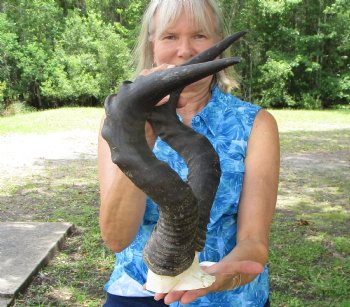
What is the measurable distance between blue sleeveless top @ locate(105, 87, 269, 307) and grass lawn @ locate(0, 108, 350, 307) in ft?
6.31

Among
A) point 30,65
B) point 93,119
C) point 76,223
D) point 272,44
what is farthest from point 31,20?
point 76,223

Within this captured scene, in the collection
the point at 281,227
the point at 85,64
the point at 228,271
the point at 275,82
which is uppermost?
the point at 228,271

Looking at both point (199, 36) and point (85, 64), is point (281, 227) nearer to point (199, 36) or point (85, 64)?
point (199, 36)

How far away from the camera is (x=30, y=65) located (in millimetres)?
25094

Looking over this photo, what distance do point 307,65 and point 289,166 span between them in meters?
18.4

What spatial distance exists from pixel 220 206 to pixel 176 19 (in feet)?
2.47

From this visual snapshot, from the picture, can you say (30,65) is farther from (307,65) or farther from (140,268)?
(140,268)

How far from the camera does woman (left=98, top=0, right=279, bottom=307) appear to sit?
2047 mm

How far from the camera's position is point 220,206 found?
2.15 metres

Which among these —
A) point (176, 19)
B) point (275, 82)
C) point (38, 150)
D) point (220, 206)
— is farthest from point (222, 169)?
point (275, 82)

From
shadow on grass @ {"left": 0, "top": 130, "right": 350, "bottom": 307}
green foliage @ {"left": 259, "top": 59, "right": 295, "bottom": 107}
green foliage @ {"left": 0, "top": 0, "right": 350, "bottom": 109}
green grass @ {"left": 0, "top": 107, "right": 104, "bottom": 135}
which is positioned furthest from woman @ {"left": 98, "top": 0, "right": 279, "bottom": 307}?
green foliage @ {"left": 259, "top": 59, "right": 295, "bottom": 107}

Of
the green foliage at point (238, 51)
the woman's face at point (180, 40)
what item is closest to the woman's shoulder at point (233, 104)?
the woman's face at point (180, 40)

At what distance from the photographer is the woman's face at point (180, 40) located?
2.07 m

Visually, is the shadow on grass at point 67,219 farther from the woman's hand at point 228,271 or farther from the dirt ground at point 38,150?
the woman's hand at point 228,271
